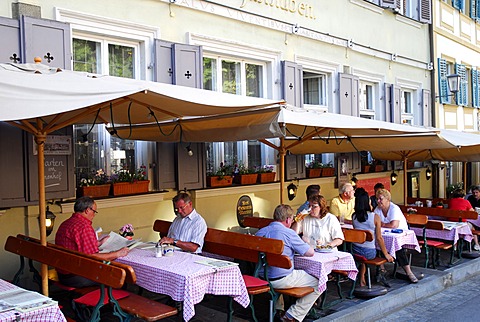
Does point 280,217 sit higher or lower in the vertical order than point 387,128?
lower

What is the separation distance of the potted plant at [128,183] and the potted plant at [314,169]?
4116 mm

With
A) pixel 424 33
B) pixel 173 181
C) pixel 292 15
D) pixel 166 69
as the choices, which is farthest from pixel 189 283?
pixel 424 33

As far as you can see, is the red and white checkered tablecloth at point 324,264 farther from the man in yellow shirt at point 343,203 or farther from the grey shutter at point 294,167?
the grey shutter at point 294,167

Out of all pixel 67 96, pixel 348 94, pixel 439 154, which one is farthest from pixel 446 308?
pixel 348 94

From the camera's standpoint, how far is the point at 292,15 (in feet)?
34.4

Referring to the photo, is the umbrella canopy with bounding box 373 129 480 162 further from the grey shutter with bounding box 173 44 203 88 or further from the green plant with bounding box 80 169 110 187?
the green plant with bounding box 80 169 110 187

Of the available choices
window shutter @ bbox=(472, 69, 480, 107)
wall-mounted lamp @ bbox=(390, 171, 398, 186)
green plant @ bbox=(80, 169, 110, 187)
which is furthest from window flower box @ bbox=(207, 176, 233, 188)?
window shutter @ bbox=(472, 69, 480, 107)

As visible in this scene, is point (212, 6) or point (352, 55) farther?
point (352, 55)

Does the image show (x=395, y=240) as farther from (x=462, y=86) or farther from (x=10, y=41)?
(x=462, y=86)

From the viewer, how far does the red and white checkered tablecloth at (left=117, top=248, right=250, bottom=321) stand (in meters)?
4.57

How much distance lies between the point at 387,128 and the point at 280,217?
2210mm

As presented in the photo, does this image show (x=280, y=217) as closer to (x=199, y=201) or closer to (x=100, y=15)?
(x=199, y=201)

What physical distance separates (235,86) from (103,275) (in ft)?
19.0

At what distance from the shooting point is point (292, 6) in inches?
411
